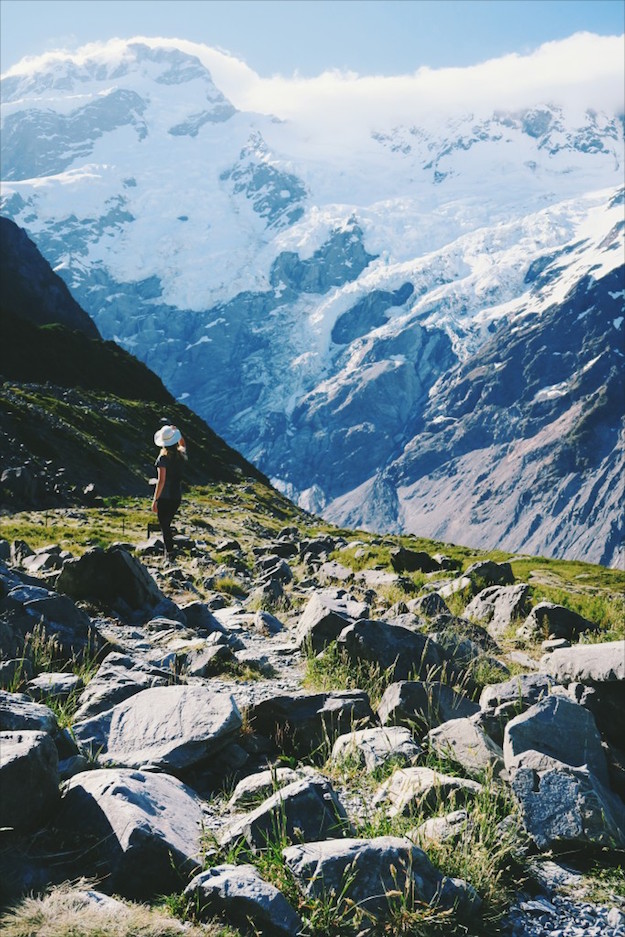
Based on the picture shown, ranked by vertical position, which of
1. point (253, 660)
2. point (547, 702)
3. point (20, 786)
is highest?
point (20, 786)

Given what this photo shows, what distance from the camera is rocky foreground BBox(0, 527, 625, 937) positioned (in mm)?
4906

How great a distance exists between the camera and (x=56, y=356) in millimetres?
95250

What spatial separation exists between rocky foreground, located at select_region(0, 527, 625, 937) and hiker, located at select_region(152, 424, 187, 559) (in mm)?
9264

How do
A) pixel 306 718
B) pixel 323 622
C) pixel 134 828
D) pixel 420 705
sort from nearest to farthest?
pixel 134 828, pixel 306 718, pixel 420 705, pixel 323 622

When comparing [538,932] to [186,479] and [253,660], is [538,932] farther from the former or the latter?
[186,479]

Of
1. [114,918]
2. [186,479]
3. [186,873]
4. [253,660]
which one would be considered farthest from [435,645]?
[186,479]

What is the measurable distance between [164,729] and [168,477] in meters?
14.3

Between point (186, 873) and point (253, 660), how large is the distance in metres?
5.11

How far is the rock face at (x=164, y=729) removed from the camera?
6480mm

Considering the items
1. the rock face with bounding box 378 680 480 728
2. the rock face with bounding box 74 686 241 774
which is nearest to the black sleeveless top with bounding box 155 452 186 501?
the rock face with bounding box 378 680 480 728

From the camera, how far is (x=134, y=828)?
5043 millimetres

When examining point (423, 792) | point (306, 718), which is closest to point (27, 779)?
point (423, 792)

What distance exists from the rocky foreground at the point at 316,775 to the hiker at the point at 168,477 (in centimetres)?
926

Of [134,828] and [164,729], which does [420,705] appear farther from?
[134,828]
